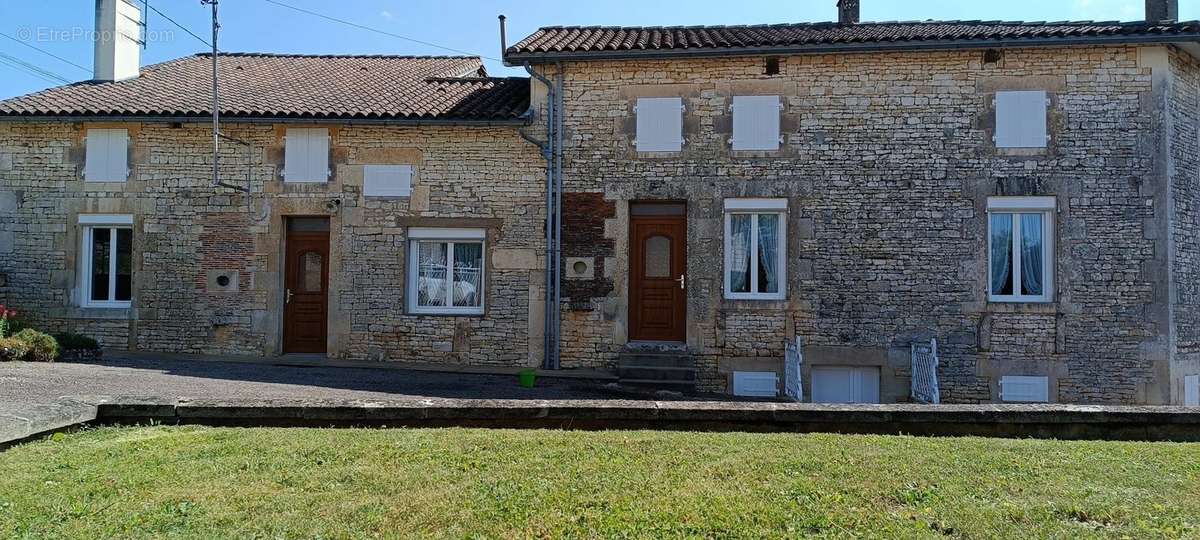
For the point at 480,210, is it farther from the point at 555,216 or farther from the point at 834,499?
the point at 834,499

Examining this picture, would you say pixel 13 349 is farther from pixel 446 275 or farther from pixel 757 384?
pixel 757 384

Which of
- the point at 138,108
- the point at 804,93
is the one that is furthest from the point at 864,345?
the point at 138,108

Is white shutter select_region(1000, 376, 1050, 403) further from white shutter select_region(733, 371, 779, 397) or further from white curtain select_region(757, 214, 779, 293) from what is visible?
white curtain select_region(757, 214, 779, 293)

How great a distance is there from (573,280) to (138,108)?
714 centimetres

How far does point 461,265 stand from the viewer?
12.0 m

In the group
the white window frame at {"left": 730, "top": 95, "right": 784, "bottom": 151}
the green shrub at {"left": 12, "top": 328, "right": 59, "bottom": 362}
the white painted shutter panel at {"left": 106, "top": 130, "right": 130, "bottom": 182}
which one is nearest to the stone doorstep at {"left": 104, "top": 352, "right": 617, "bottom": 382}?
the green shrub at {"left": 12, "top": 328, "right": 59, "bottom": 362}

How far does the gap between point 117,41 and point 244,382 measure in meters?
7.91

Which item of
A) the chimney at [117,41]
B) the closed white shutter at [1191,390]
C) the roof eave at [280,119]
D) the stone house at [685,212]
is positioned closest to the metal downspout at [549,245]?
the stone house at [685,212]

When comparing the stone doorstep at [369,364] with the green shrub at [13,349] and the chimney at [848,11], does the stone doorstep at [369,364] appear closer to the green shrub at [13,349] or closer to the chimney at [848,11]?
the green shrub at [13,349]

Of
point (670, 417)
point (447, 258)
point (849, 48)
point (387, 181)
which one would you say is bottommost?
point (670, 417)

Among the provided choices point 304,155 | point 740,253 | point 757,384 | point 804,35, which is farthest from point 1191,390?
point 304,155

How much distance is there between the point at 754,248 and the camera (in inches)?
449

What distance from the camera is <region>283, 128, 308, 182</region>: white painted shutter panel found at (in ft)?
39.2

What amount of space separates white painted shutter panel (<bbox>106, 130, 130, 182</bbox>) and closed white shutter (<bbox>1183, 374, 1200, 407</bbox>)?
1578 centimetres
